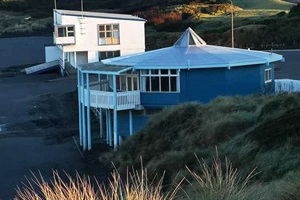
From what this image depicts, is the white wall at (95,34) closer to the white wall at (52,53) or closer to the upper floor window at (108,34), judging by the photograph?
the upper floor window at (108,34)

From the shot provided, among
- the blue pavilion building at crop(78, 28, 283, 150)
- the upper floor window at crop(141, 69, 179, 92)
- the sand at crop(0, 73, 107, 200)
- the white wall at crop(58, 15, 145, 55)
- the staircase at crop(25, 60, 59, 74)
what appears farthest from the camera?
the staircase at crop(25, 60, 59, 74)

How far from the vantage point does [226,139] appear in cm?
1762

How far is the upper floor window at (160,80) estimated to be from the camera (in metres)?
26.3

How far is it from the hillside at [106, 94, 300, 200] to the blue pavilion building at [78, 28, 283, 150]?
2.95 metres

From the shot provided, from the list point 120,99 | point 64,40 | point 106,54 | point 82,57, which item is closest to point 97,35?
point 106,54

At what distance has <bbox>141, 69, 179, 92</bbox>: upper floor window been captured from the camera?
26.3 m

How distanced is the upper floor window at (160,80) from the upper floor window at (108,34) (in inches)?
Result: 1078

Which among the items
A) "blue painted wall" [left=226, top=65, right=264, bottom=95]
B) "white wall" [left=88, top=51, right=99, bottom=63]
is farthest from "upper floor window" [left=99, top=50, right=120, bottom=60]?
"blue painted wall" [left=226, top=65, right=264, bottom=95]

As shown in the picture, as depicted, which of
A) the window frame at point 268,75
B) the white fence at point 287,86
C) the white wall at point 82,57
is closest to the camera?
the white fence at point 287,86

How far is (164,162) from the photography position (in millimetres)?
17391

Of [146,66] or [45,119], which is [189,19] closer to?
[45,119]

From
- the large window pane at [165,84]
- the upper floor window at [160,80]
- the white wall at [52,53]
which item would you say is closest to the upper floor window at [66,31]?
the white wall at [52,53]

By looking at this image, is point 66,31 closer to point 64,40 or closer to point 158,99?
point 64,40

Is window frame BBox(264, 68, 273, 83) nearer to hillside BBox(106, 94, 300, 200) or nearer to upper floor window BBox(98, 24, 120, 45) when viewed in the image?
hillside BBox(106, 94, 300, 200)
